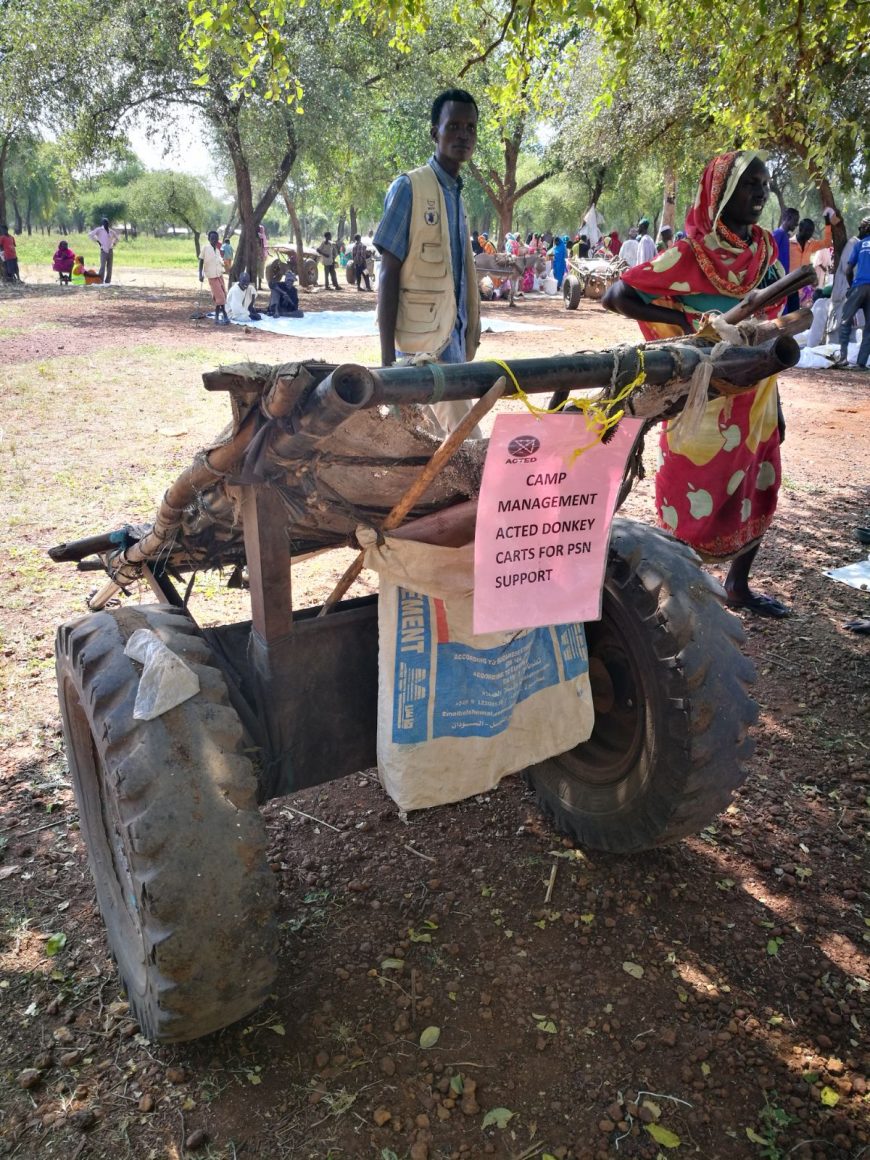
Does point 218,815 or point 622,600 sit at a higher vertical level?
point 622,600

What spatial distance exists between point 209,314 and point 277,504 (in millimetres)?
18973

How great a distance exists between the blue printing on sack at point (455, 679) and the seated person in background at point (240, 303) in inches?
687

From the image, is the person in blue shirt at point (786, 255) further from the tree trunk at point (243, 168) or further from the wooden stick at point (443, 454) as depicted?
the tree trunk at point (243, 168)

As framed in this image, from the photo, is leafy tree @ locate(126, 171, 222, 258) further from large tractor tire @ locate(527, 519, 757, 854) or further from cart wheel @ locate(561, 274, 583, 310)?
large tractor tire @ locate(527, 519, 757, 854)

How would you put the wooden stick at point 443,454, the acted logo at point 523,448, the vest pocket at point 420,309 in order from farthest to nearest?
the vest pocket at point 420,309, the acted logo at point 523,448, the wooden stick at point 443,454

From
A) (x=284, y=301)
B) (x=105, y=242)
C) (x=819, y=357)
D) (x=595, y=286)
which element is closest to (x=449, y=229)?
(x=819, y=357)

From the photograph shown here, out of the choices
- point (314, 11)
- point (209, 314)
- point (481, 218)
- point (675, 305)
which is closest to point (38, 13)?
point (314, 11)

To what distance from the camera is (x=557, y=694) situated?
2.56 m

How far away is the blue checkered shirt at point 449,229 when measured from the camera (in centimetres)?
397

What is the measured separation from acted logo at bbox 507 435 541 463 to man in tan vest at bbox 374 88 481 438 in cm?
198

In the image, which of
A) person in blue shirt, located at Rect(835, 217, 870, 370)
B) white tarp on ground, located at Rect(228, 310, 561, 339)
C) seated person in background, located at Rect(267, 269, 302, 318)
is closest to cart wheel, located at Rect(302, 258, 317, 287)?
white tarp on ground, located at Rect(228, 310, 561, 339)

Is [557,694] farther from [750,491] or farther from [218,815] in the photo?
[750,491]

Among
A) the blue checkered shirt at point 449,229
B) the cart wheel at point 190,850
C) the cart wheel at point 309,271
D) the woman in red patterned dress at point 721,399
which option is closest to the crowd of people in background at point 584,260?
the woman in red patterned dress at point 721,399

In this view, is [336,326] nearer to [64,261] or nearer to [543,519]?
[64,261]
